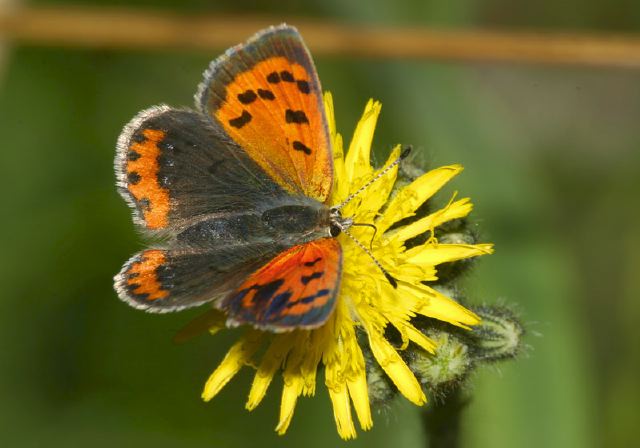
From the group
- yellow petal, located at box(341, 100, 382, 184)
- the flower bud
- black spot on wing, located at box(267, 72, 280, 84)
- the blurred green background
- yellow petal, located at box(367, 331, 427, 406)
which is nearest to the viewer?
yellow petal, located at box(367, 331, 427, 406)

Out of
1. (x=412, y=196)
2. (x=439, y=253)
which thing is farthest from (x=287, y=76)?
(x=439, y=253)

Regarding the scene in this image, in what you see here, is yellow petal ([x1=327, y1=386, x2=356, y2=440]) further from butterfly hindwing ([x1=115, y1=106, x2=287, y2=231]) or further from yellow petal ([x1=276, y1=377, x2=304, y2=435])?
butterfly hindwing ([x1=115, y1=106, x2=287, y2=231])

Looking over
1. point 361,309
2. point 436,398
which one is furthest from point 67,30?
point 436,398

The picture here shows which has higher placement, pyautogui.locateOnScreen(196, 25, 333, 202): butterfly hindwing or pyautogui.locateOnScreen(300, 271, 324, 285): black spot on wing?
pyautogui.locateOnScreen(196, 25, 333, 202): butterfly hindwing

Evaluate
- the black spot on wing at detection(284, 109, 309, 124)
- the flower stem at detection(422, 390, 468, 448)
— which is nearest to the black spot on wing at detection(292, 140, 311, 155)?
the black spot on wing at detection(284, 109, 309, 124)

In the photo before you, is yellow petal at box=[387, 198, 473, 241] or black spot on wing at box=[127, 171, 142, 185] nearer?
yellow petal at box=[387, 198, 473, 241]

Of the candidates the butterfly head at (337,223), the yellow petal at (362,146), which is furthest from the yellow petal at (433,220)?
the yellow petal at (362,146)

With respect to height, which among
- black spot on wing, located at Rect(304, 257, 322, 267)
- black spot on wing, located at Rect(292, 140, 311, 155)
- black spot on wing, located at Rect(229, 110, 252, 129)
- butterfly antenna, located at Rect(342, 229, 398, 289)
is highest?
black spot on wing, located at Rect(229, 110, 252, 129)
